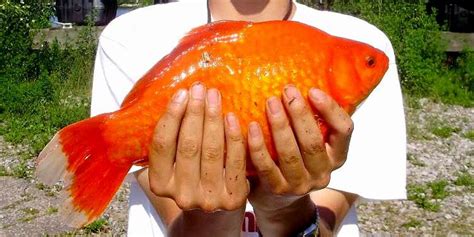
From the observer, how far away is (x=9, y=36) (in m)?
9.82

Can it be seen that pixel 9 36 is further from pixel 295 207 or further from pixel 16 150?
pixel 295 207

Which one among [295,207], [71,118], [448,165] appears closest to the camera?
[295,207]

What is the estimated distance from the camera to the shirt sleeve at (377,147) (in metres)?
2.03

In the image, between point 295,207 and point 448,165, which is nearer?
point 295,207

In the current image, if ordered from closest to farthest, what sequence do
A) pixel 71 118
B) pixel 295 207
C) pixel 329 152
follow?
pixel 329 152 < pixel 295 207 < pixel 71 118

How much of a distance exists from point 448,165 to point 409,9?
387 centimetres

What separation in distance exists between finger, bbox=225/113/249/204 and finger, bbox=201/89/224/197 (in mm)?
15

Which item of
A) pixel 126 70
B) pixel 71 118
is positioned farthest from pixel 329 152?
pixel 71 118

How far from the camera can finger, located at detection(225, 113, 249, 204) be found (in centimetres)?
142

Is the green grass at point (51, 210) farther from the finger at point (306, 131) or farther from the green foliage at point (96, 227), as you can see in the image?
the finger at point (306, 131)

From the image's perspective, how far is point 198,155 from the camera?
1.50 meters

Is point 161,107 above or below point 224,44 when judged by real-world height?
below

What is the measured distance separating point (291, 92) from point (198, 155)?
25cm

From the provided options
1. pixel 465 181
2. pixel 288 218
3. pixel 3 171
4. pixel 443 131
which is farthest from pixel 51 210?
pixel 443 131
